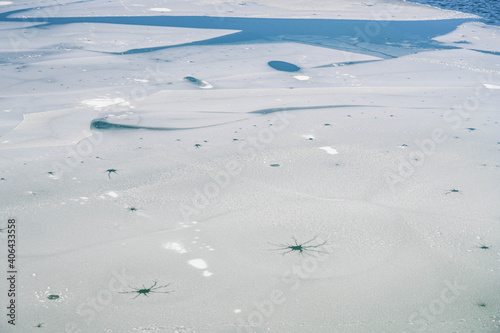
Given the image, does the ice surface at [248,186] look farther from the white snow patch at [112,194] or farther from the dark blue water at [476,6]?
the dark blue water at [476,6]

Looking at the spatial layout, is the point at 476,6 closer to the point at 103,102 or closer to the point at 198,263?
the point at 103,102

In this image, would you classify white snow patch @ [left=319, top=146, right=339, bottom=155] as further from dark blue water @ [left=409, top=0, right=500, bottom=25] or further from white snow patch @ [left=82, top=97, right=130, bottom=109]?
dark blue water @ [left=409, top=0, right=500, bottom=25]

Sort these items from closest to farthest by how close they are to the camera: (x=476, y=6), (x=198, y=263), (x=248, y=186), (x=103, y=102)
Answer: (x=198, y=263) → (x=248, y=186) → (x=103, y=102) → (x=476, y=6)

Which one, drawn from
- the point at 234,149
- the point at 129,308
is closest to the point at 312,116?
the point at 234,149

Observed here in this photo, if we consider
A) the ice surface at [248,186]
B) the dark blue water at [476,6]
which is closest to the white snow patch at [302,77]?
the ice surface at [248,186]

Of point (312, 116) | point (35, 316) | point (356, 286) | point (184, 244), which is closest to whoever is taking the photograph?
point (35, 316)

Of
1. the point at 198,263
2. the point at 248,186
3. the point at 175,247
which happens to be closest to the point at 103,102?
the point at 248,186

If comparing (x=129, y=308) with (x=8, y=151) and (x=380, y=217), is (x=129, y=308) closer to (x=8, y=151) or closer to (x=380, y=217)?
(x=380, y=217)
